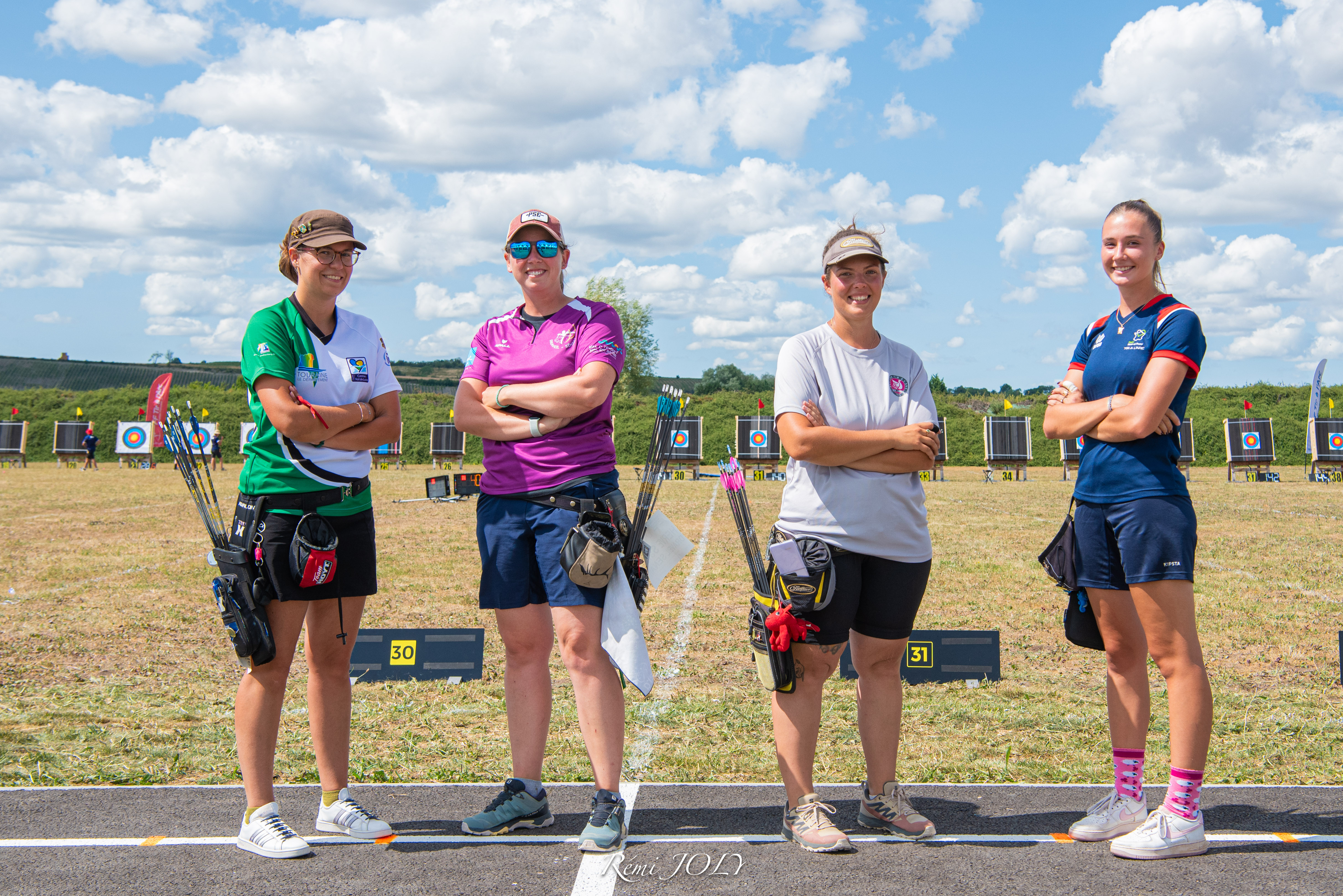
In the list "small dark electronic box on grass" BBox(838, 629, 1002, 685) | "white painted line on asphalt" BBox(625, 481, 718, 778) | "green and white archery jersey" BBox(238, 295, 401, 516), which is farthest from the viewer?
"small dark electronic box on grass" BBox(838, 629, 1002, 685)

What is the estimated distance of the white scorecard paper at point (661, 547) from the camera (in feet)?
10.9

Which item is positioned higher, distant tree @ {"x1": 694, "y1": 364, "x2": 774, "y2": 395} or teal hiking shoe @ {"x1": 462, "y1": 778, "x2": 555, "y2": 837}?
distant tree @ {"x1": 694, "y1": 364, "x2": 774, "y2": 395}

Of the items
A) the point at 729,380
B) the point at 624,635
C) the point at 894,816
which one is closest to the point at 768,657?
the point at 624,635

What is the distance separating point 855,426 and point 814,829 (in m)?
1.25

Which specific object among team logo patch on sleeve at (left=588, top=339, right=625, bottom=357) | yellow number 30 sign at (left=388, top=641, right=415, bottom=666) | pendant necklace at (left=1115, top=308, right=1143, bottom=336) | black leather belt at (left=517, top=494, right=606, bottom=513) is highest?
pendant necklace at (left=1115, top=308, right=1143, bottom=336)

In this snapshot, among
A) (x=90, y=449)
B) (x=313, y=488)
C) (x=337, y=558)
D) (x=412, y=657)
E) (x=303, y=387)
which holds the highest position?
(x=90, y=449)

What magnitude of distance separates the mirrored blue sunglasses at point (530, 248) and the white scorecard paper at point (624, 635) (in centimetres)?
104

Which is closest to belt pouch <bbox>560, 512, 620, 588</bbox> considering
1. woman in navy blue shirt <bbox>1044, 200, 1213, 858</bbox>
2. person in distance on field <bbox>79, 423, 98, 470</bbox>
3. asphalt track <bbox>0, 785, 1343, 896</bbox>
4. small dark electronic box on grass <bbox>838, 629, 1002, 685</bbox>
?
asphalt track <bbox>0, 785, 1343, 896</bbox>

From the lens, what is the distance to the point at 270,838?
9.65ft

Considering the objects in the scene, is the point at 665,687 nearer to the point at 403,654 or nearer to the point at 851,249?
the point at 403,654

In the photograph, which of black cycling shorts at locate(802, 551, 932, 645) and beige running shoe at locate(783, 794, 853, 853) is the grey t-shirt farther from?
beige running shoe at locate(783, 794, 853, 853)

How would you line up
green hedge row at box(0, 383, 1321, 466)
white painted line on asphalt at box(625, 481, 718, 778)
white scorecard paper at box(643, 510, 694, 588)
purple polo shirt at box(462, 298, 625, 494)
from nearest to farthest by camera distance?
1. purple polo shirt at box(462, 298, 625, 494)
2. white scorecard paper at box(643, 510, 694, 588)
3. white painted line on asphalt at box(625, 481, 718, 778)
4. green hedge row at box(0, 383, 1321, 466)

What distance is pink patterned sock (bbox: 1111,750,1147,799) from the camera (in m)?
3.09

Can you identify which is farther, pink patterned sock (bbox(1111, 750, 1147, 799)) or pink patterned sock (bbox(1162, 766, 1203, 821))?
pink patterned sock (bbox(1111, 750, 1147, 799))
